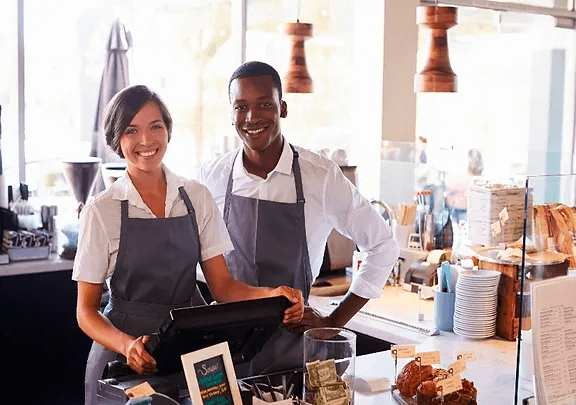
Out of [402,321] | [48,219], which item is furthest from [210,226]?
[48,219]

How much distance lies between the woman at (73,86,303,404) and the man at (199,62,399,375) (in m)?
0.18

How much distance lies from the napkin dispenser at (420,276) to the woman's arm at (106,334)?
163 centimetres

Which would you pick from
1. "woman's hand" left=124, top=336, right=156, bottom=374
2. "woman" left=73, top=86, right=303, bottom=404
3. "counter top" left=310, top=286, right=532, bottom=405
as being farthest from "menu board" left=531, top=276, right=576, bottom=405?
"woman's hand" left=124, top=336, right=156, bottom=374

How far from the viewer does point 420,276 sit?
3.65 metres

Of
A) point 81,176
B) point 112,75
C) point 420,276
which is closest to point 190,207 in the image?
point 420,276

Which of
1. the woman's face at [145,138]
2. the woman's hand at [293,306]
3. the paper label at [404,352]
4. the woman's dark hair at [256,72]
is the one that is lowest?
the paper label at [404,352]

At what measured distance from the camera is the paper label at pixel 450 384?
2.02 meters

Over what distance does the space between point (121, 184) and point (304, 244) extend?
643 millimetres

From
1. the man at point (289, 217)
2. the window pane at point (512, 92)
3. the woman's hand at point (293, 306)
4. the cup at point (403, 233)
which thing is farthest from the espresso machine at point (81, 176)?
the window pane at point (512, 92)

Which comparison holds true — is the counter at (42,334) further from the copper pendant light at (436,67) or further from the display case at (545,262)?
the display case at (545,262)

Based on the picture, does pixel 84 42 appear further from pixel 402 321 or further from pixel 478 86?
pixel 478 86

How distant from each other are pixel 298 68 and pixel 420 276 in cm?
139

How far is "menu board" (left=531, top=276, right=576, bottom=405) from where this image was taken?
6.20ft

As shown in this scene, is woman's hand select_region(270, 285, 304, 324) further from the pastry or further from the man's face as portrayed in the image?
the man's face
